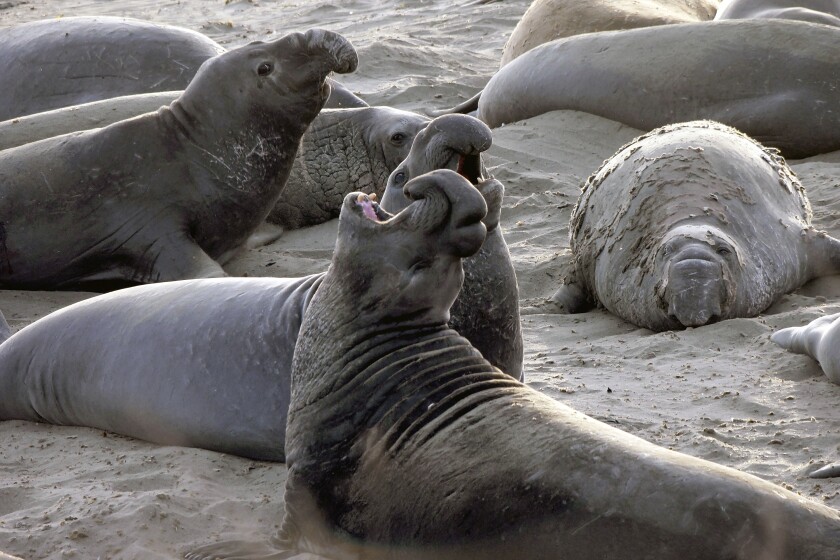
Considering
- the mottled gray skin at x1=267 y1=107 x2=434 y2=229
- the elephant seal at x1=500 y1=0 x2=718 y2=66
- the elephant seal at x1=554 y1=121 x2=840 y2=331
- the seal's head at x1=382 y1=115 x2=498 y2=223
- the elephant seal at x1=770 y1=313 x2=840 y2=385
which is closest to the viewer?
the seal's head at x1=382 y1=115 x2=498 y2=223

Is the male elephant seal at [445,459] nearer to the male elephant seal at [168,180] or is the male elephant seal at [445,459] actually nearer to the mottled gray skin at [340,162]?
the male elephant seal at [168,180]

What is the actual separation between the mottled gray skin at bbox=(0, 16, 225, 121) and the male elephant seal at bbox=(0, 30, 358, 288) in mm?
2155

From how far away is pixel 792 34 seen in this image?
26.8 ft

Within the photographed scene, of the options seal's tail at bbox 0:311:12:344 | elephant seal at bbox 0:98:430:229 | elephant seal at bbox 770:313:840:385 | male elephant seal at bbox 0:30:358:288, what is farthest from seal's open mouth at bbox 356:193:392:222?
elephant seal at bbox 0:98:430:229

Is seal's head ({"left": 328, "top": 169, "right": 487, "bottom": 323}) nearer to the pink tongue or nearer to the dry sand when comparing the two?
the pink tongue

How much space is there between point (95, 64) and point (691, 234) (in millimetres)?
4982

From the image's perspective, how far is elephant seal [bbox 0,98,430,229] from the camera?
776cm

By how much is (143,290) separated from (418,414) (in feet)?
6.72

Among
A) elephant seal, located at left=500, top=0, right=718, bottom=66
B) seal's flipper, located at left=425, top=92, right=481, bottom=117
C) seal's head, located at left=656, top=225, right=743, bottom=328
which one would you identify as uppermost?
elephant seal, located at left=500, top=0, right=718, bottom=66

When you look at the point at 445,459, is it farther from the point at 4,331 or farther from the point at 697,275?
the point at 4,331

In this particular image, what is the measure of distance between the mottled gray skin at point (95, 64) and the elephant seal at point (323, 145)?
1.03m

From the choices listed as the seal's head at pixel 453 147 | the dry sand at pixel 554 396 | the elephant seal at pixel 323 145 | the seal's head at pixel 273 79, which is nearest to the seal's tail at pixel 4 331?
the dry sand at pixel 554 396

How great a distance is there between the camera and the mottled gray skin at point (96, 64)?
29.8 ft

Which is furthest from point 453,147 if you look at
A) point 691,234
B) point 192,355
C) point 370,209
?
point 691,234
